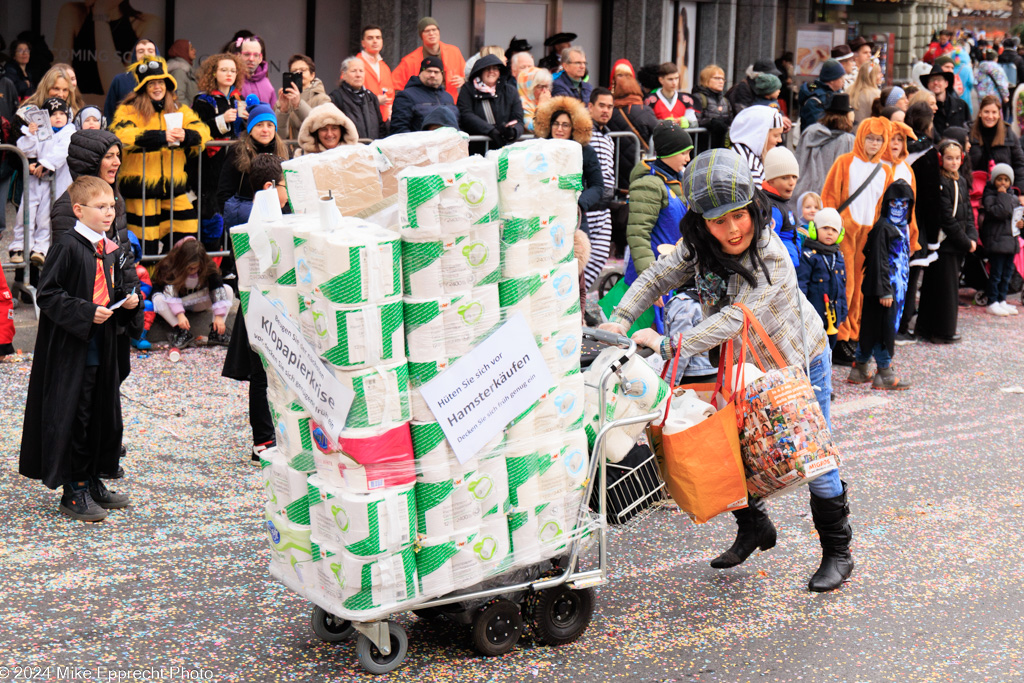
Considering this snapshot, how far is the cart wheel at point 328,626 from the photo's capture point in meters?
4.92

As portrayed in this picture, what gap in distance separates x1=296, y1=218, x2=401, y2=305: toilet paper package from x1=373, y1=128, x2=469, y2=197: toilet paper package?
30.3 inches

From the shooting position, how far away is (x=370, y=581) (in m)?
4.36

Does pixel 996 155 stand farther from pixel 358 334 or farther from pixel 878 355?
pixel 358 334

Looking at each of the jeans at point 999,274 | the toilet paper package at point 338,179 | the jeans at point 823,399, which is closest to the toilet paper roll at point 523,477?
the toilet paper package at point 338,179

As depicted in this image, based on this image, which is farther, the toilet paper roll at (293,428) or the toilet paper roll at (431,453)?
the toilet paper roll at (293,428)

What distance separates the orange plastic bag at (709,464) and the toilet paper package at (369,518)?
1.17 m

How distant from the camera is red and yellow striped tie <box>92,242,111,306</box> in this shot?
19.8 feet

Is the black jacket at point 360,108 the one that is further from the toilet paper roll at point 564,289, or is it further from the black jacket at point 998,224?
the toilet paper roll at point 564,289

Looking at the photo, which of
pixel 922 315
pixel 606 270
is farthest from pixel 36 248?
pixel 922 315

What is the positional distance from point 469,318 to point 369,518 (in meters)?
0.78

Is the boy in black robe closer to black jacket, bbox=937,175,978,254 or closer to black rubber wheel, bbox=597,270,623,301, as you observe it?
black rubber wheel, bbox=597,270,623,301

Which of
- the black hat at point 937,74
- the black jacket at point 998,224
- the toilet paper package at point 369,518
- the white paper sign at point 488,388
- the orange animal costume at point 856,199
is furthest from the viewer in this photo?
the black hat at point 937,74

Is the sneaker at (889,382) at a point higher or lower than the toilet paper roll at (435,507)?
lower

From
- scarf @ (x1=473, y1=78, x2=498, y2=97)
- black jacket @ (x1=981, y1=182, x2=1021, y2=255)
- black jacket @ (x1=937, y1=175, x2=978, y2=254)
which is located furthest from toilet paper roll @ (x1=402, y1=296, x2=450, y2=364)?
black jacket @ (x1=981, y1=182, x2=1021, y2=255)
